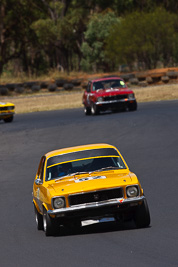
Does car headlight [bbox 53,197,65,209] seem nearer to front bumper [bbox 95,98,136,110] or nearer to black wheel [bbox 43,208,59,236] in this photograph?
black wheel [bbox 43,208,59,236]

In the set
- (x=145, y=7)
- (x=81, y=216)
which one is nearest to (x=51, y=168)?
(x=81, y=216)

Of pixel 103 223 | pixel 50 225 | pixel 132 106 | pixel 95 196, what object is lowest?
pixel 132 106

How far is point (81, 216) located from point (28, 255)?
1094 millimetres

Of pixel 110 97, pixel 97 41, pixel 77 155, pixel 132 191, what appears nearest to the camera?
pixel 132 191

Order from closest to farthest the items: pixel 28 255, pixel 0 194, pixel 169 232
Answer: pixel 28 255, pixel 169 232, pixel 0 194

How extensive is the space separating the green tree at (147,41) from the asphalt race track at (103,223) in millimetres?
20470

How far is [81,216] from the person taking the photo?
9664 mm

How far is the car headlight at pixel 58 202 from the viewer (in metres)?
9.79

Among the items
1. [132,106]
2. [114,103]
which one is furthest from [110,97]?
[132,106]

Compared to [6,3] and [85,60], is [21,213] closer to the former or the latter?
[85,60]

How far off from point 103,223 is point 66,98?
3405 centimetres

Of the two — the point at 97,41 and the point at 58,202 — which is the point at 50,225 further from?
the point at 97,41

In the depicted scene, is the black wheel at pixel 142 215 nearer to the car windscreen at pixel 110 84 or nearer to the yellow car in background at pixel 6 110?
the car windscreen at pixel 110 84

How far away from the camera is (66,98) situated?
1754 inches
